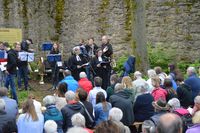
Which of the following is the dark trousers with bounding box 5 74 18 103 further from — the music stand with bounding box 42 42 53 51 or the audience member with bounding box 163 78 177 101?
the audience member with bounding box 163 78 177 101

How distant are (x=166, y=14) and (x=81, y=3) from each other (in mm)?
3883

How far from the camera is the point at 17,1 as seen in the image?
21.7m

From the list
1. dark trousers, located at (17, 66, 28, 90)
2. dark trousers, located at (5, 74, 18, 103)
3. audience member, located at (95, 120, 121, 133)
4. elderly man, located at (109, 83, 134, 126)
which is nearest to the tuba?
dark trousers, located at (17, 66, 28, 90)

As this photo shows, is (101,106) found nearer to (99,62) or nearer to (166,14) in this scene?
(99,62)

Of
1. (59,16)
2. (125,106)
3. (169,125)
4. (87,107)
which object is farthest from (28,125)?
(59,16)

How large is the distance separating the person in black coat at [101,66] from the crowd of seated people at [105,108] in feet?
11.6

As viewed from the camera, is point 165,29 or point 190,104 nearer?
point 190,104

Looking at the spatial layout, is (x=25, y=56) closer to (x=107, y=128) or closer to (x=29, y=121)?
(x=29, y=121)

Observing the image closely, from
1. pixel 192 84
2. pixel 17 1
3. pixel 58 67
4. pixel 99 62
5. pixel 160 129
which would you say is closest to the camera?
pixel 160 129

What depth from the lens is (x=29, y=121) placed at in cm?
800

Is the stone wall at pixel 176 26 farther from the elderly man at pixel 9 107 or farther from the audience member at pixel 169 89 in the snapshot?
the elderly man at pixel 9 107

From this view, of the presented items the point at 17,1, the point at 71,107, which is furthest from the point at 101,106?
the point at 17,1

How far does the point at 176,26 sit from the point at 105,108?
10466 millimetres

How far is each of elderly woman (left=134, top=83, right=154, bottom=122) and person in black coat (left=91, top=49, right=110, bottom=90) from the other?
541 centimetres
